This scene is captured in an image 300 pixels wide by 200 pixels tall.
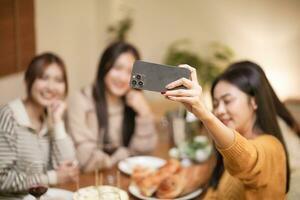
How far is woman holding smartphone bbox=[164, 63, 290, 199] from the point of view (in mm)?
1338

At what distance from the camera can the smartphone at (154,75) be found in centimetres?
125

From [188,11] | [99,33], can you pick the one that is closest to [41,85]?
[99,33]

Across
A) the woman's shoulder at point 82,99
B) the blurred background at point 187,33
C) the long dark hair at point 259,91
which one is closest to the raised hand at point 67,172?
the woman's shoulder at point 82,99

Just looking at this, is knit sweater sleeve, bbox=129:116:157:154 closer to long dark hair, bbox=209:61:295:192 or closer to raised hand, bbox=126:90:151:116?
raised hand, bbox=126:90:151:116

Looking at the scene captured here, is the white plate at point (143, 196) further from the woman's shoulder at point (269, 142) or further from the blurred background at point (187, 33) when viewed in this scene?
the blurred background at point (187, 33)

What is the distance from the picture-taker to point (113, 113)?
2.48 m

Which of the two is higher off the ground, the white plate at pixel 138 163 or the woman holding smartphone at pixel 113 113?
the woman holding smartphone at pixel 113 113

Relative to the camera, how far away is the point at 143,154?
7.90 feet

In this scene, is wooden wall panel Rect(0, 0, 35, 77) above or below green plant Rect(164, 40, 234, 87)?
above

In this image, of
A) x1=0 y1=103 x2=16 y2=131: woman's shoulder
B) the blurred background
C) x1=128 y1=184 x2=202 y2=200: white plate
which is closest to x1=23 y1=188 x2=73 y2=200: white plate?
x1=128 y1=184 x2=202 y2=200: white plate

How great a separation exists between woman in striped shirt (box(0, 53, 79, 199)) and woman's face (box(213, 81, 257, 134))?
699 mm

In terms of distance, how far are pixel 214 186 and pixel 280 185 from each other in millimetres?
352

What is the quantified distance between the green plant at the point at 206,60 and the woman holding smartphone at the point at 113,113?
1.03 m

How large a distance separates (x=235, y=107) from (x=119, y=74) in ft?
2.91
